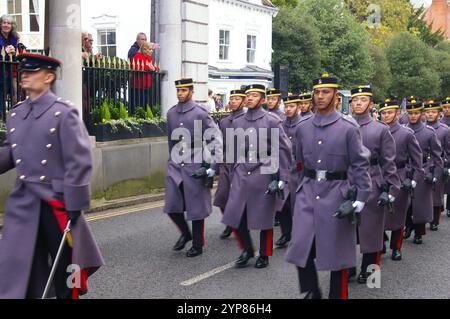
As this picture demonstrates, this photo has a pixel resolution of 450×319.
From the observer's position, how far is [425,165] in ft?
30.3

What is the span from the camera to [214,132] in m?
7.55

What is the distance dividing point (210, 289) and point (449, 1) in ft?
319

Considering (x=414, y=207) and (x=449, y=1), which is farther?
(x=449, y=1)

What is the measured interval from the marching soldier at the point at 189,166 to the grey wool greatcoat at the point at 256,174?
358mm

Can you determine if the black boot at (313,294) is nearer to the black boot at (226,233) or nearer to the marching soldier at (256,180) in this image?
the marching soldier at (256,180)

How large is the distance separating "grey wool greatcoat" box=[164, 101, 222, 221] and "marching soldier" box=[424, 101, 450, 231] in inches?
157

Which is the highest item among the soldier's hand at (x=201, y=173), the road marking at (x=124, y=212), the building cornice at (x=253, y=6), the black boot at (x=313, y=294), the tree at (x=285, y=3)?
the tree at (x=285, y=3)

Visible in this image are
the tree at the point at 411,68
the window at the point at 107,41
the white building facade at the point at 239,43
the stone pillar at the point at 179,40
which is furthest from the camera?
the tree at the point at 411,68

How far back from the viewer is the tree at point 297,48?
3866 cm

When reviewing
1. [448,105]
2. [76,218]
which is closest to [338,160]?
[76,218]

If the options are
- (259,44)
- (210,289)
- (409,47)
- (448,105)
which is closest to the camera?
(210,289)

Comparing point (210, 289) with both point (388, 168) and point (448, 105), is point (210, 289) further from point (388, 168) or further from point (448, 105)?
point (448, 105)

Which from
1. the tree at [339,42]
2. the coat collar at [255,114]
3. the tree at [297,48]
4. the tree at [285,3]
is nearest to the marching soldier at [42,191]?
the coat collar at [255,114]

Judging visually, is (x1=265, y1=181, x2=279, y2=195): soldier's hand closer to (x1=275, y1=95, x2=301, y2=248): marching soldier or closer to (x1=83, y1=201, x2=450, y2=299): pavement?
(x1=83, y1=201, x2=450, y2=299): pavement
